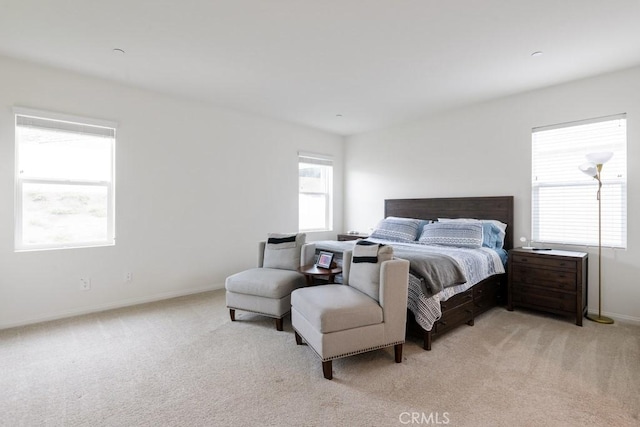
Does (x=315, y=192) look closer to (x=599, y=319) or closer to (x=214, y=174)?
(x=214, y=174)

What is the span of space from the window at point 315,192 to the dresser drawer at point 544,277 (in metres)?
3.23

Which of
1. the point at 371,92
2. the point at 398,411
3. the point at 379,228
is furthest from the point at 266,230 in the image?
the point at 398,411

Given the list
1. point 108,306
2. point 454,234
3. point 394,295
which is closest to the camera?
point 394,295

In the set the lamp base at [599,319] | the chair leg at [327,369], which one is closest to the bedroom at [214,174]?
the lamp base at [599,319]

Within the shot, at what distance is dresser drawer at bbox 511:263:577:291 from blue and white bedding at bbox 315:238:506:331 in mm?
159

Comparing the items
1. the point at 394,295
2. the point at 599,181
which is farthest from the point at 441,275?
the point at 599,181

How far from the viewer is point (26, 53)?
9.37 feet

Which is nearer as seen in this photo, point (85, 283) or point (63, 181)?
point (63, 181)

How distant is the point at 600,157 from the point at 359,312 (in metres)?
2.90

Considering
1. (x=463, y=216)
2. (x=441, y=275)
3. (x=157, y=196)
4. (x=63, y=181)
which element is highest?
(x=63, y=181)

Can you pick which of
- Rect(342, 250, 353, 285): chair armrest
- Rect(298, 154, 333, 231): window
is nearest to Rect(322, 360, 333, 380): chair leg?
Rect(342, 250, 353, 285): chair armrest

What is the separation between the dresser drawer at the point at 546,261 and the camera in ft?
10.3

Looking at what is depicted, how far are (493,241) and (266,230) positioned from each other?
3212 mm

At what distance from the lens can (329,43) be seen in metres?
2.68
